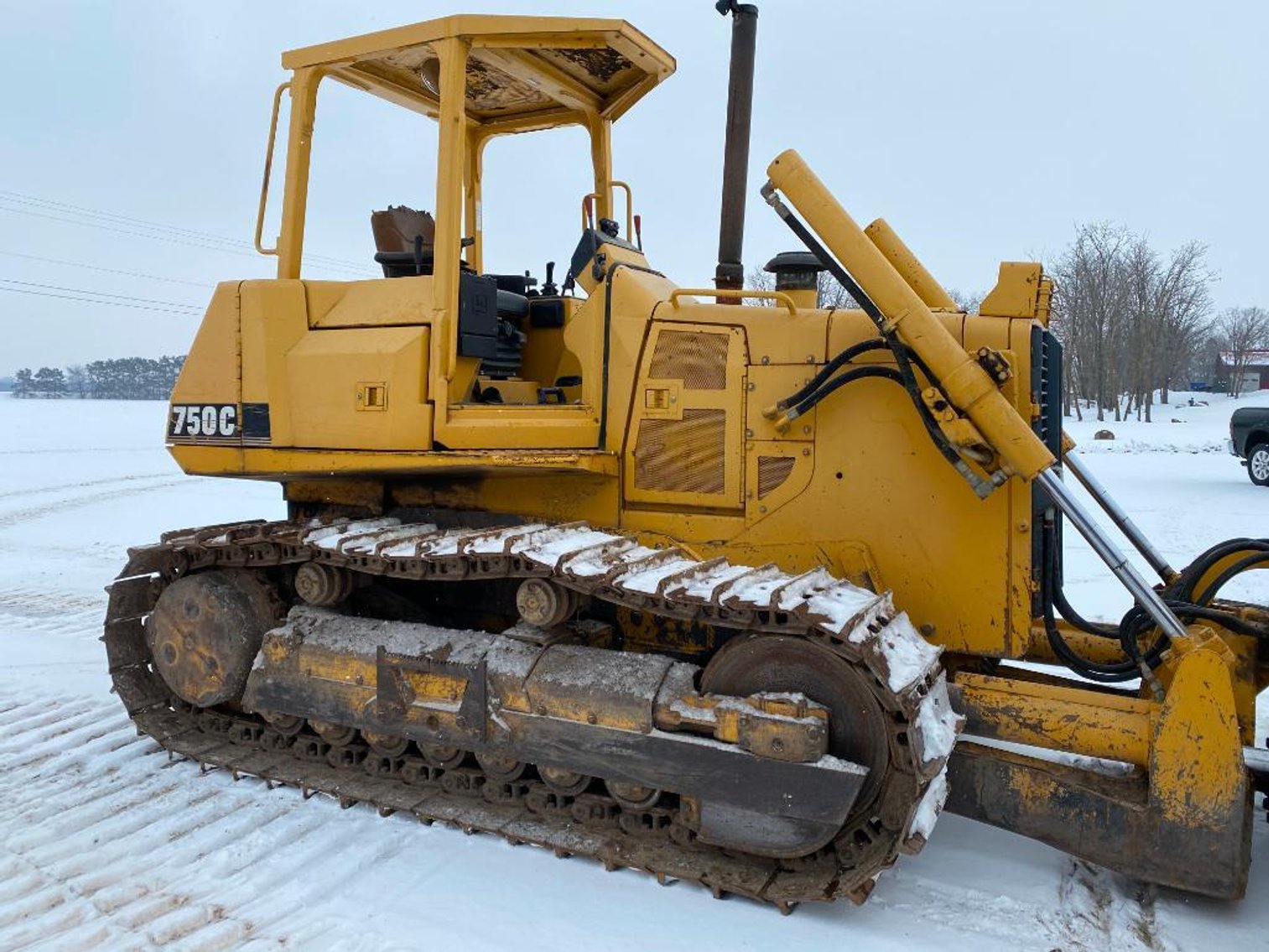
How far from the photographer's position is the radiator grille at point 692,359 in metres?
4.40

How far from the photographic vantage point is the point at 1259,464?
55.6ft

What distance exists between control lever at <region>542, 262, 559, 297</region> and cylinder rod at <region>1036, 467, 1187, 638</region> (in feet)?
10.2

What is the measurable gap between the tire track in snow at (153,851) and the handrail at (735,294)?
2.62 meters

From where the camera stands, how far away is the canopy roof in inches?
176

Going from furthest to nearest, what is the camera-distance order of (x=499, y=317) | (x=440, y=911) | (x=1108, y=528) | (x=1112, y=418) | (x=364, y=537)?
(x=1112, y=418) < (x=1108, y=528) < (x=499, y=317) < (x=364, y=537) < (x=440, y=911)

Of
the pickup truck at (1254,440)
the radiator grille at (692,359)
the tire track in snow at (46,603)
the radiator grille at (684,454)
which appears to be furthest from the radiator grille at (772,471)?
the pickup truck at (1254,440)

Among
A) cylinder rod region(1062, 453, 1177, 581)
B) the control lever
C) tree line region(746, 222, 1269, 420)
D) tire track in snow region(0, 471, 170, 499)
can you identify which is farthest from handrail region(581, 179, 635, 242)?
tree line region(746, 222, 1269, 420)

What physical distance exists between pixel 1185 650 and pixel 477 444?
3.02 meters

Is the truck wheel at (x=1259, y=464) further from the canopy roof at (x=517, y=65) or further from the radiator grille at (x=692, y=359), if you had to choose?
the radiator grille at (x=692, y=359)

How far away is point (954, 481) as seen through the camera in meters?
4.06

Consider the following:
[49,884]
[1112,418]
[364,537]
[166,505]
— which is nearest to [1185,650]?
[364,537]

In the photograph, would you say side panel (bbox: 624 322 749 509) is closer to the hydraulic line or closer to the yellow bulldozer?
the yellow bulldozer

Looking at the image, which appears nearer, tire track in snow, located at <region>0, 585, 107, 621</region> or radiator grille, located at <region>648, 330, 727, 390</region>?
radiator grille, located at <region>648, 330, 727, 390</region>

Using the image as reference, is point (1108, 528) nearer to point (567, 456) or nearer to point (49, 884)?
point (567, 456)
